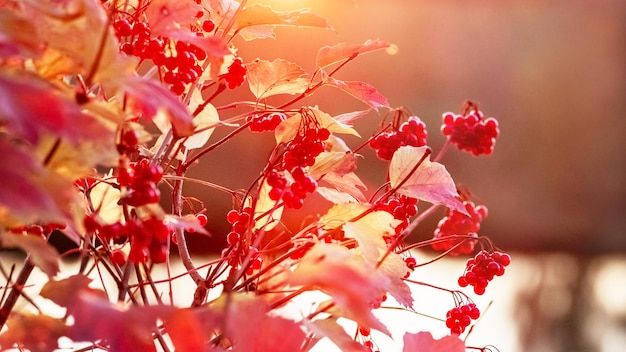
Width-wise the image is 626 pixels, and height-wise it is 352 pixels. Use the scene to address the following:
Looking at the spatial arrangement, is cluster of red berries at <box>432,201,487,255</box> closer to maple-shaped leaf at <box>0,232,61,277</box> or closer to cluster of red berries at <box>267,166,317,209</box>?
cluster of red berries at <box>267,166,317,209</box>

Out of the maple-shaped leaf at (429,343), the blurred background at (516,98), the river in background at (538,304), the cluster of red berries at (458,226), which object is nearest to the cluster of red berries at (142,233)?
the maple-shaped leaf at (429,343)

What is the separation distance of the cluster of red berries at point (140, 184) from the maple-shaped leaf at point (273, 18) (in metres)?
0.10

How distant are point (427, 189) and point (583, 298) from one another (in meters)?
1.46

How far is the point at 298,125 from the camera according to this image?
37 centimetres

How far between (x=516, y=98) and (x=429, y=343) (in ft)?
6.61

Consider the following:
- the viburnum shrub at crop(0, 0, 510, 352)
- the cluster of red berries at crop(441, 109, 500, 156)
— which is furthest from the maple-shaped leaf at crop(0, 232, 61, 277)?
the cluster of red berries at crop(441, 109, 500, 156)

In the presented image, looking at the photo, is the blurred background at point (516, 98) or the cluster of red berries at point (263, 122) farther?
the blurred background at point (516, 98)

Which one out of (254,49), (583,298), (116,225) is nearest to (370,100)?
(116,225)

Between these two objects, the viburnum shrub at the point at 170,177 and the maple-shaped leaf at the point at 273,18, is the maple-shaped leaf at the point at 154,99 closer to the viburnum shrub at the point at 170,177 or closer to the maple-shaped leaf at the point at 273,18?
the viburnum shrub at the point at 170,177

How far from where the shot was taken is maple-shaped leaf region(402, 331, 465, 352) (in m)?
0.30

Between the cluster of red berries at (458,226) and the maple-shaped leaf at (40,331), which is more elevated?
the cluster of red berries at (458,226)

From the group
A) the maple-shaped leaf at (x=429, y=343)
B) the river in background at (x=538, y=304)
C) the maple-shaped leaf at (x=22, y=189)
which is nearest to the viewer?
the maple-shaped leaf at (x=22, y=189)

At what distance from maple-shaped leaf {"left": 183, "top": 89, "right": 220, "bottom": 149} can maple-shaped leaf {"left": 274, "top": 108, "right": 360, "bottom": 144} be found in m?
0.03

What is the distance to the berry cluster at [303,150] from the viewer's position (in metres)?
0.35
